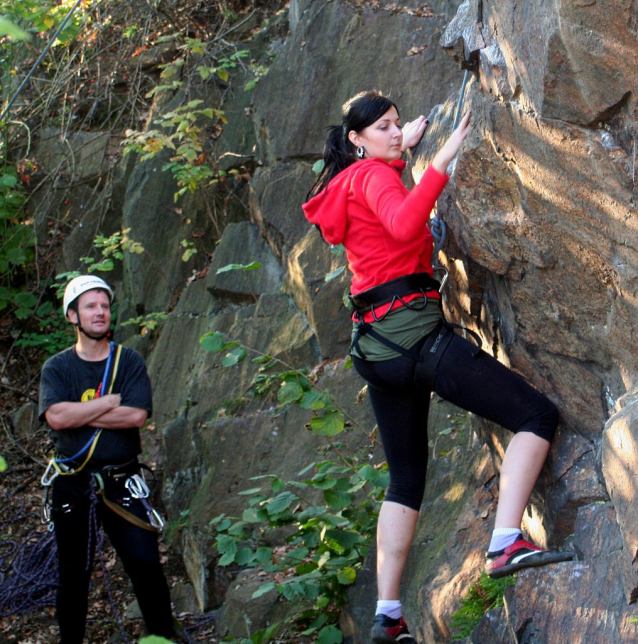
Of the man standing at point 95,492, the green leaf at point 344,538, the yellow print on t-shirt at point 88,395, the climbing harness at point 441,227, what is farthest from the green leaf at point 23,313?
the climbing harness at point 441,227

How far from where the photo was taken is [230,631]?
467 cm

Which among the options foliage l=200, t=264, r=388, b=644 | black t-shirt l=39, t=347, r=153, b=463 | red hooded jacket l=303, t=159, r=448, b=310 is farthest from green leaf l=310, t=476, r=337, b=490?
red hooded jacket l=303, t=159, r=448, b=310

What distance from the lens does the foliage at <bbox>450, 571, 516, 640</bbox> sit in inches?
119

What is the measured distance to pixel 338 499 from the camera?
3.98 metres

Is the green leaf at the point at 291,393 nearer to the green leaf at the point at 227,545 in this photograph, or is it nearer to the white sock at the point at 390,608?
the green leaf at the point at 227,545

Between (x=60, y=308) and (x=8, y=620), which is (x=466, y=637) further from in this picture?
(x=60, y=308)

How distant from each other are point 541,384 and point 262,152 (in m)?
4.88

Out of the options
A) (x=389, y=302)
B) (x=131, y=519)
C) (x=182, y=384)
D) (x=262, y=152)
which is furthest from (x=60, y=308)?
(x=389, y=302)

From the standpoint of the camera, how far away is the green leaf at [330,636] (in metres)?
3.98

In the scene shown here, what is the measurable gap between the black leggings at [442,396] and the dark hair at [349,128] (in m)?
0.82

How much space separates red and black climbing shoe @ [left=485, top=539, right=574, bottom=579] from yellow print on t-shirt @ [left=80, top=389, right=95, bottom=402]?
8.87 ft

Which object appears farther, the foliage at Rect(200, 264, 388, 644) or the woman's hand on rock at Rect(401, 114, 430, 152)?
the foliage at Rect(200, 264, 388, 644)

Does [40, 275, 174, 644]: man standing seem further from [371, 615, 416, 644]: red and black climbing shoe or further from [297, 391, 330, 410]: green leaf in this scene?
[371, 615, 416, 644]: red and black climbing shoe

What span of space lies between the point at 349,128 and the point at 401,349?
3.24 feet
